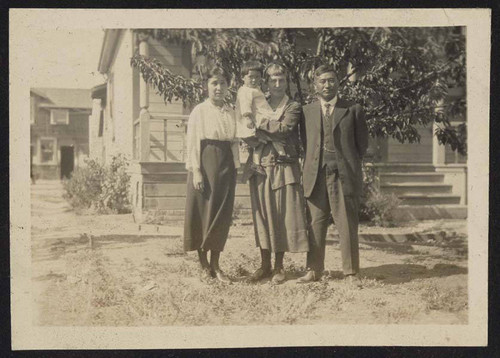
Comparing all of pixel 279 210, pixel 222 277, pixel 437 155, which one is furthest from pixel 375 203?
pixel 222 277

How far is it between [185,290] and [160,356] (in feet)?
1.92

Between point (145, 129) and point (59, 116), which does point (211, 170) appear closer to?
point (145, 129)

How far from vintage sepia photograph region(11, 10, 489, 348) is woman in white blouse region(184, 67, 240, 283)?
0.01 metres

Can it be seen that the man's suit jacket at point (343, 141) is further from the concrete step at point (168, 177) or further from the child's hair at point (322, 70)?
the concrete step at point (168, 177)

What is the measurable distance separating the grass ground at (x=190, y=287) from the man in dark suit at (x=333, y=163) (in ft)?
0.99

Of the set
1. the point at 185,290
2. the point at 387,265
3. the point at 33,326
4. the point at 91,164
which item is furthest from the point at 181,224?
the point at 387,265

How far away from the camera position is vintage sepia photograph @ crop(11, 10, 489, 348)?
4148mm

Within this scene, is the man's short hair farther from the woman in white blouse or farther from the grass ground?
the grass ground

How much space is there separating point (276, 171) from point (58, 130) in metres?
2.29

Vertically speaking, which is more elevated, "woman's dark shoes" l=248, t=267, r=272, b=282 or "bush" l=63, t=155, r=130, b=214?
"bush" l=63, t=155, r=130, b=214

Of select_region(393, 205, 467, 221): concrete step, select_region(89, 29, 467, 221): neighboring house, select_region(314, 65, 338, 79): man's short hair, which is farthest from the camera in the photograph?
select_region(393, 205, 467, 221): concrete step

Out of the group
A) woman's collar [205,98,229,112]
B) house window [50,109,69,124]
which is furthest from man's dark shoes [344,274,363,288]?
house window [50,109,69,124]

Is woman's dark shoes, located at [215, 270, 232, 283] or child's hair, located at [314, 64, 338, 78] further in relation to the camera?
woman's dark shoes, located at [215, 270, 232, 283]

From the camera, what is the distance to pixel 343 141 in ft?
13.6
